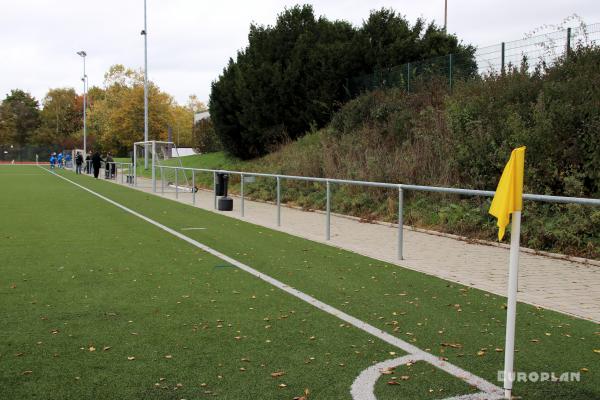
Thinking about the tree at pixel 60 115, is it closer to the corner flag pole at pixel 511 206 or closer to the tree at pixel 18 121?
the tree at pixel 18 121

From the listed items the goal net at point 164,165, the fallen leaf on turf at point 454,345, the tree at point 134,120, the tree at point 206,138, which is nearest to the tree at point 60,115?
the tree at point 134,120

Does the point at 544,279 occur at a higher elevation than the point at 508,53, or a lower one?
lower

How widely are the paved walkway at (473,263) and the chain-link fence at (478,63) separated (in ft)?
18.8

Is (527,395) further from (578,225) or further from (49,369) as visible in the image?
(578,225)

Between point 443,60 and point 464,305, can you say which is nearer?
point 464,305

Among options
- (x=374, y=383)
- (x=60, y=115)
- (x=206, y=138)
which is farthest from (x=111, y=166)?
(x=60, y=115)

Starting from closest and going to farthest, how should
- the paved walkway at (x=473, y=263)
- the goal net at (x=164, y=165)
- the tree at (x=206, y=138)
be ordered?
the paved walkway at (x=473, y=263) < the goal net at (x=164, y=165) < the tree at (x=206, y=138)

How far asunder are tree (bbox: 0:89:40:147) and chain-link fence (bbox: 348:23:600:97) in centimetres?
10168

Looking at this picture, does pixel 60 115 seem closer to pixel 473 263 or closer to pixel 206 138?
pixel 206 138

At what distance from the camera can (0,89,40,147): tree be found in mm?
112188

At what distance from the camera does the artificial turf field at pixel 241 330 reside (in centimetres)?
413

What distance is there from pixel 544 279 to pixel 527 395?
440cm

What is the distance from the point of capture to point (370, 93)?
21.9 metres

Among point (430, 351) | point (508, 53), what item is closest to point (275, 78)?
point (508, 53)
